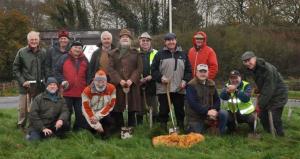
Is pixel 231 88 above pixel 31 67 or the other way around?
the other way around

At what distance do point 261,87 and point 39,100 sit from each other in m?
4.11

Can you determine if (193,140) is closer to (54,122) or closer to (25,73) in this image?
(54,122)

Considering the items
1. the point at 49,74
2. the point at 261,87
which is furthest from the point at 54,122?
the point at 261,87

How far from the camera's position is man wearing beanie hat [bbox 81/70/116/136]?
8898 mm

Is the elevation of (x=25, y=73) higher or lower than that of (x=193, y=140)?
higher

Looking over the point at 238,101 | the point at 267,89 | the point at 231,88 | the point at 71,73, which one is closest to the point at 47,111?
the point at 71,73

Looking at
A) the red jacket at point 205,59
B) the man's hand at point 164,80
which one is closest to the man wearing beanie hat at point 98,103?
the man's hand at point 164,80

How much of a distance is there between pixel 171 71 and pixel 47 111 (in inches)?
96.1

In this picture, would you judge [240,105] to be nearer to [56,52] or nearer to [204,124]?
[204,124]

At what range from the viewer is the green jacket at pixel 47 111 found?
8867mm

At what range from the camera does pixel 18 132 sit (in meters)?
9.60

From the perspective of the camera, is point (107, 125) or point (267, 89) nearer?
point (267, 89)

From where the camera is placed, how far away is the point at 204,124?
29.9 feet

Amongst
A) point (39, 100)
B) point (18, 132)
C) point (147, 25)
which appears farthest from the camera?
point (147, 25)
